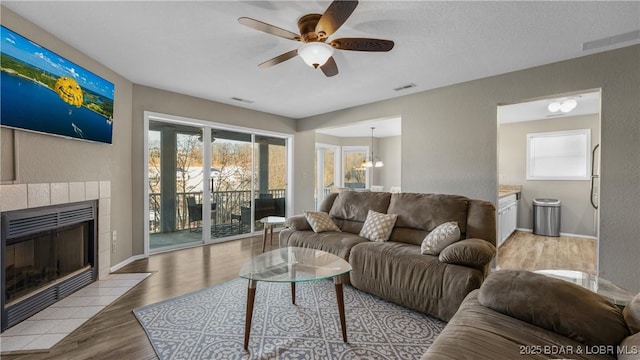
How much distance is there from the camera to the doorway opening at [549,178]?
468 cm

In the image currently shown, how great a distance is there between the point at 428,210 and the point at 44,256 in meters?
3.82

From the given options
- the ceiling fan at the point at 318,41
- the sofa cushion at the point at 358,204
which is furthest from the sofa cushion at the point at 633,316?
the sofa cushion at the point at 358,204

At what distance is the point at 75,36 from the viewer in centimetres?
246

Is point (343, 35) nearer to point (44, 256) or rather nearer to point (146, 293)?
point (146, 293)

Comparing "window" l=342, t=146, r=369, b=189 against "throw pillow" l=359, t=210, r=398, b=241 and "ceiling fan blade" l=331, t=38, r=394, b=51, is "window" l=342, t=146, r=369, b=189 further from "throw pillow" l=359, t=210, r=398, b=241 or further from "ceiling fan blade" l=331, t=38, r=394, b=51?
"ceiling fan blade" l=331, t=38, r=394, b=51

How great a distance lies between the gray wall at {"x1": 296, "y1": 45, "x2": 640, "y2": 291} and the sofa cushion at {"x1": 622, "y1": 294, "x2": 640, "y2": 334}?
2026mm

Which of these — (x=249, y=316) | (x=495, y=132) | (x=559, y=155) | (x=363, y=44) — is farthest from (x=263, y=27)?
(x=559, y=155)

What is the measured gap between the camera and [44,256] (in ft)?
8.09

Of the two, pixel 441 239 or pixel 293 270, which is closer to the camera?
pixel 293 270

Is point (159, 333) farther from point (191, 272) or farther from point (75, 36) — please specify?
point (75, 36)

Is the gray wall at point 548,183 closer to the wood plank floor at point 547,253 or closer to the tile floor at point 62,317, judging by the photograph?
the wood plank floor at point 547,253

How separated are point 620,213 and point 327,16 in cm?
333

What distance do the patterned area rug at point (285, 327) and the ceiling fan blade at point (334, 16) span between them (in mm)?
2233

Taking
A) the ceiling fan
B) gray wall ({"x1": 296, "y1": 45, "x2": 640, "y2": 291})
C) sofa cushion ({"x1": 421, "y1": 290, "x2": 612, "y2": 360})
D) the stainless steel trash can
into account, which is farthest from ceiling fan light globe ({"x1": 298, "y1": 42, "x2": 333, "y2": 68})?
the stainless steel trash can
